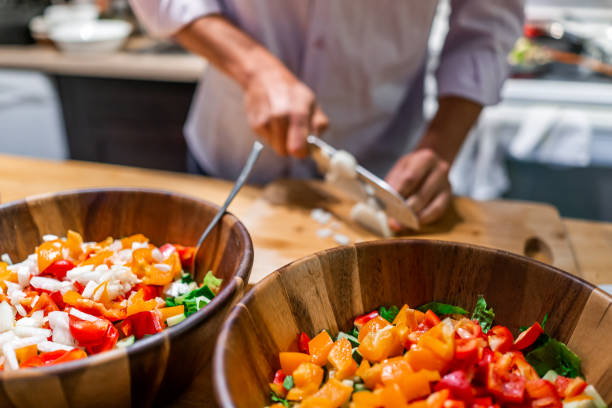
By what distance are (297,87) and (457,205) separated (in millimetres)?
466

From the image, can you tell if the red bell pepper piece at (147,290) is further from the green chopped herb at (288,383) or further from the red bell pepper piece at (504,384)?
the red bell pepper piece at (504,384)

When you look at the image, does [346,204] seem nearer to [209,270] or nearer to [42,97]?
[209,270]

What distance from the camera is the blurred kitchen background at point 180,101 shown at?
2.13 m

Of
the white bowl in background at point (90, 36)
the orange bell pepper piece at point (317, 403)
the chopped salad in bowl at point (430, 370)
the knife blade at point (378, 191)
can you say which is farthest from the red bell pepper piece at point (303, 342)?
the white bowl in background at point (90, 36)

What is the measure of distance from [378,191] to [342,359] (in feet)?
1.74

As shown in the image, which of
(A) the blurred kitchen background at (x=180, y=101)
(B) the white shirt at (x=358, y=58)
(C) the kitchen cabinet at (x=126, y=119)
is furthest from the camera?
(C) the kitchen cabinet at (x=126, y=119)

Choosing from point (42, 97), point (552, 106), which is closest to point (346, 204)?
point (552, 106)

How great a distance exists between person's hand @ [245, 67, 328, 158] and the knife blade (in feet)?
0.10

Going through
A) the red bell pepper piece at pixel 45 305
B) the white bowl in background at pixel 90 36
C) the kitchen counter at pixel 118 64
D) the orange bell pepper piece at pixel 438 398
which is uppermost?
the white bowl in background at pixel 90 36

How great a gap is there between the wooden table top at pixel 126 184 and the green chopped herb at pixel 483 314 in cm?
40

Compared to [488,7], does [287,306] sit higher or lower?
lower

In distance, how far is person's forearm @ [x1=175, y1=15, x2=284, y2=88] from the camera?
1.18 metres

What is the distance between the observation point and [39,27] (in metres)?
2.67

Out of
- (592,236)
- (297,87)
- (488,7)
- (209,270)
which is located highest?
(488,7)
